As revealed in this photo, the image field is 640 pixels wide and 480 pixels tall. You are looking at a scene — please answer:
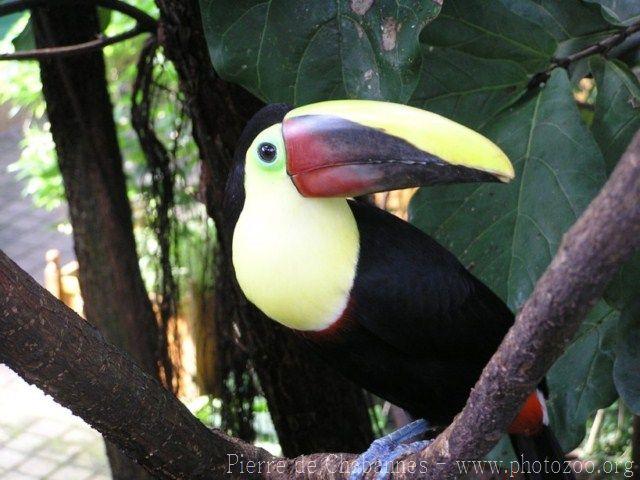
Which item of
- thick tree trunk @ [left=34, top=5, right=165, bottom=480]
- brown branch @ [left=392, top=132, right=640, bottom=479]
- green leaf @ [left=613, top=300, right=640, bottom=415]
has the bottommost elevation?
brown branch @ [left=392, top=132, right=640, bottom=479]

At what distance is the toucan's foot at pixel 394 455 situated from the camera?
1236 millimetres

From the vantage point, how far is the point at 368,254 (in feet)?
4.01

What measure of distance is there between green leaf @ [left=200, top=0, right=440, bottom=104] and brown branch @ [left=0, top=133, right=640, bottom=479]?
484 mm

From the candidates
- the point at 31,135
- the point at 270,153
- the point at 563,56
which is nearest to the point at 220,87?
the point at 270,153

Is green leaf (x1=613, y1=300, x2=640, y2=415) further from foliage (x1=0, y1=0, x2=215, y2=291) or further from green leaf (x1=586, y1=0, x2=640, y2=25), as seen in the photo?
foliage (x1=0, y1=0, x2=215, y2=291)

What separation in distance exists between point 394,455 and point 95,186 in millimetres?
931

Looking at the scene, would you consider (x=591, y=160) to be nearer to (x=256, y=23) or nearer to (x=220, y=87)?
(x=256, y=23)

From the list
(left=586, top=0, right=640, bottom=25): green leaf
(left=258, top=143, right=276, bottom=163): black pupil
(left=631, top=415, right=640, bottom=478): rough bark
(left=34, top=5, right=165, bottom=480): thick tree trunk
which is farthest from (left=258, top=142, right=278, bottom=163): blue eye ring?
(left=631, top=415, right=640, bottom=478): rough bark

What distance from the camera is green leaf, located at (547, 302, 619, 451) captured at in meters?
1.45

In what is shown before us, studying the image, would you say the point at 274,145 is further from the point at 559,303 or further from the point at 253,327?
the point at 253,327

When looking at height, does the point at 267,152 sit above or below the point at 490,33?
below

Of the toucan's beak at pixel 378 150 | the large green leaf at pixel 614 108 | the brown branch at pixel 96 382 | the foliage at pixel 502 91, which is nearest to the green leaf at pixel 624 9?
the foliage at pixel 502 91

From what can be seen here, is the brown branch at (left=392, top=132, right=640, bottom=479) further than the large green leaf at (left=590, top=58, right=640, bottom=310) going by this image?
No

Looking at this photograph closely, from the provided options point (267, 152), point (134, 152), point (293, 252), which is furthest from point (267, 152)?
point (134, 152)
